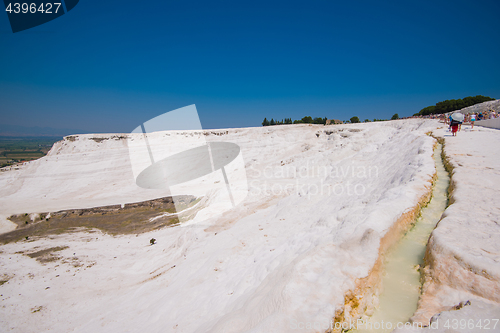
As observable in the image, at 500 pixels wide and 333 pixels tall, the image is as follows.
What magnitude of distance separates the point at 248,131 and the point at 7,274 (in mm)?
30566

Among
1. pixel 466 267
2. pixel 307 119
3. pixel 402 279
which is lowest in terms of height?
pixel 402 279

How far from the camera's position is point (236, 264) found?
6.48m

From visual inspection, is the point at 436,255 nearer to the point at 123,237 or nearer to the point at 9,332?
the point at 9,332

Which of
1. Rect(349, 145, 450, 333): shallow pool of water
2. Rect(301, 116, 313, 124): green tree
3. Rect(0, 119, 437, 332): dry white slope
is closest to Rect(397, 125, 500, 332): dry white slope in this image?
Rect(349, 145, 450, 333): shallow pool of water

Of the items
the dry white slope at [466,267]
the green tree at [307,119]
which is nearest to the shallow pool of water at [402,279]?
the dry white slope at [466,267]

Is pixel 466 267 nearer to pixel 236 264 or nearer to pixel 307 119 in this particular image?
pixel 236 264

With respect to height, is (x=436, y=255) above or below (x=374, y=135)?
below

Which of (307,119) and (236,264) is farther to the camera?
(307,119)

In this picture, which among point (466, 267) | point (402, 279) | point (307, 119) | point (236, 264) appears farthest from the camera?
point (307, 119)

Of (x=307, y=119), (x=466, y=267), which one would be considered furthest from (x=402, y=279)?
(x=307, y=119)

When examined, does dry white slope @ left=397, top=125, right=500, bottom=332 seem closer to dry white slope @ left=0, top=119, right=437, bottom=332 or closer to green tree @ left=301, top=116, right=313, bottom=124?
dry white slope @ left=0, top=119, right=437, bottom=332

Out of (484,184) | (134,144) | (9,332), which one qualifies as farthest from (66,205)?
(484,184)

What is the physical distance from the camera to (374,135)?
74.5 feet

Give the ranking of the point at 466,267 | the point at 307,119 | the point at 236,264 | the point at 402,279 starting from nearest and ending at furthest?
the point at 466,267
the point at 402,279
the point at 236,264
the point at 307,119
